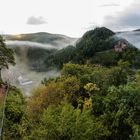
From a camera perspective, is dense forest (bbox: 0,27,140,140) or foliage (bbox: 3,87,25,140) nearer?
dense forest (bbox: 0,27,140,140)

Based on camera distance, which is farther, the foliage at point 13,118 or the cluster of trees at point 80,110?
the foliage at point 13,118

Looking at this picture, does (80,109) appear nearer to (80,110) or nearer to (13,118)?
(13,118)

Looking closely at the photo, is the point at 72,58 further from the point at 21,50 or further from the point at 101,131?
the point at 101,131

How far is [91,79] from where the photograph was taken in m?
58.0

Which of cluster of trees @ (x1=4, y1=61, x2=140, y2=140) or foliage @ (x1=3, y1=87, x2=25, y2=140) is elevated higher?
cluster of trees @ (x1=4, y1=61, x2=140, y2=140)

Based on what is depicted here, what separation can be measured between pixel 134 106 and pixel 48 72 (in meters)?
97.0

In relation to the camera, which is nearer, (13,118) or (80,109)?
→ (80,109)

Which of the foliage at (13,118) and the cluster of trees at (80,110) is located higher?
the cluster of trees at (80,110)

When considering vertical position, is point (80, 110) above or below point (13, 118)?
above

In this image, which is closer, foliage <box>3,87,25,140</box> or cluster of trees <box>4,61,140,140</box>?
cluster of trees <box>4,61,140,140</box>

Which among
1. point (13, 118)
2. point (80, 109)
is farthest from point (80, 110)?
point (13, 118)

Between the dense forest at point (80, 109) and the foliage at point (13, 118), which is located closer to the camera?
Answer: the dense forest at point (80, 109)

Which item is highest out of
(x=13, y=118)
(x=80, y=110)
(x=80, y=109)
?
(x=80, y=110)

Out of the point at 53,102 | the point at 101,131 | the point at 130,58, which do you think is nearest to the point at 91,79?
the point at 53,102
